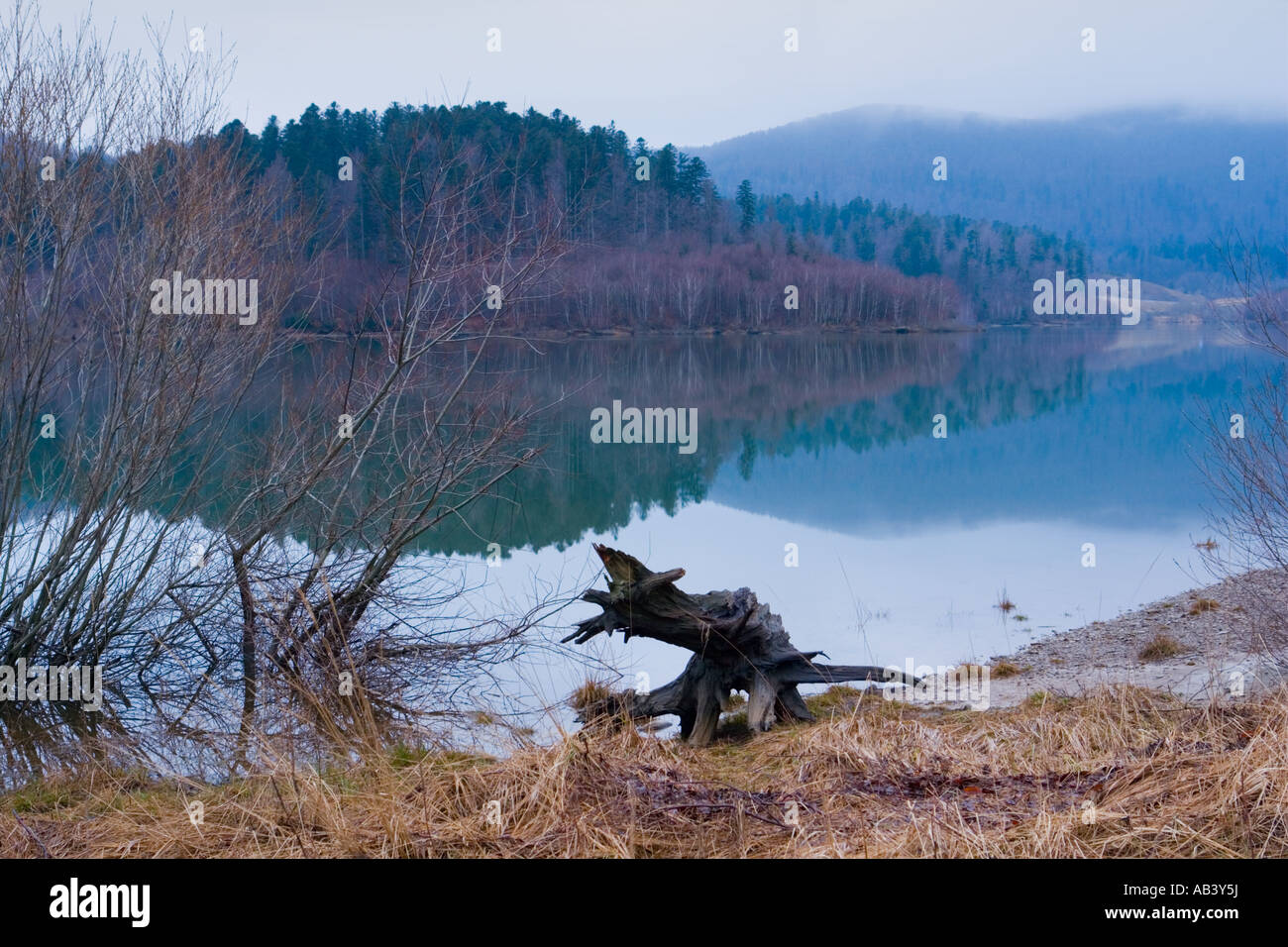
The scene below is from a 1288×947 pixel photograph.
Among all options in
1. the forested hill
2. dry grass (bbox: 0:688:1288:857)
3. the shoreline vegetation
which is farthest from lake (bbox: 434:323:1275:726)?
the forested hill

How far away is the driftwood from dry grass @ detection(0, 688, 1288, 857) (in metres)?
1.99

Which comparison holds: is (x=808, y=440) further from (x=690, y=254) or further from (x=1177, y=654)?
(x=690, y=254)

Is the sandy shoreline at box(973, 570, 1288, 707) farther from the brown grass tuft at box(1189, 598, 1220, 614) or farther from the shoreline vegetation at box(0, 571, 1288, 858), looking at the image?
the shoreline vegetation at box(0, 571, 1288, 858)

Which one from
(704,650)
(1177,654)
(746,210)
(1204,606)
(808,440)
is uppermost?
(746,210)

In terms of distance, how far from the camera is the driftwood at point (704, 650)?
734 centimetres

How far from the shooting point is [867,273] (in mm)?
75500

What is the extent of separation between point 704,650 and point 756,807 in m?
3.47

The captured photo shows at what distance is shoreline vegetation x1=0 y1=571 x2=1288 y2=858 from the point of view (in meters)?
3.78

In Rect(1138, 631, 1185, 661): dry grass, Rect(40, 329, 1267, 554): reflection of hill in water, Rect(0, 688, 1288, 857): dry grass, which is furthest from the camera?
Rect(40, 329, 1267, 554): reflection of hill in water

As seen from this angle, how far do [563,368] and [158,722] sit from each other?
89.7ft

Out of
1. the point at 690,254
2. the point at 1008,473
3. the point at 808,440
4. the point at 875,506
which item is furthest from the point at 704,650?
the point at 690,254

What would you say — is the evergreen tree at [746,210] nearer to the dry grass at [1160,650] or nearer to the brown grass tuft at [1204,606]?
the brown grass tuft at [1204,606]

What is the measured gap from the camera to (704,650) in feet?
24.9

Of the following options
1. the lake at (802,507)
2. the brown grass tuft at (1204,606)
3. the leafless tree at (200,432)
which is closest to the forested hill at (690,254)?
the lake at (802,507)
